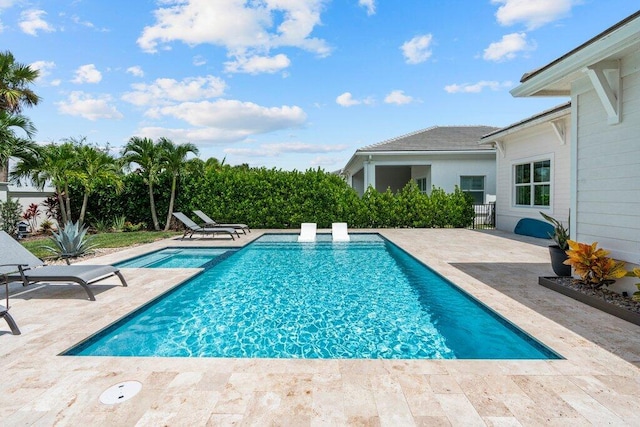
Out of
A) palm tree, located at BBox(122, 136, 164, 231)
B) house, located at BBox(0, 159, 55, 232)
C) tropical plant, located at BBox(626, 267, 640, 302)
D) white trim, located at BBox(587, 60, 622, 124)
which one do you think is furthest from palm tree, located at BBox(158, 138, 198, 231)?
tropical plant, located at BBox(626, 267, 640, 302)

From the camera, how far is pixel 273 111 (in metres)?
31.3

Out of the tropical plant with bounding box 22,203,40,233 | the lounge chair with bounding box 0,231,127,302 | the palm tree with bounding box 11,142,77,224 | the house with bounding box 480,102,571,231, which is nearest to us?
the lounge chair with bounding box 0,231,127,302

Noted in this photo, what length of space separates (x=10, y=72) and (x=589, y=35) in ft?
60.5

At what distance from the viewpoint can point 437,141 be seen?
2006cm

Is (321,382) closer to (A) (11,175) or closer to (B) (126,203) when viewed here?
(A) (11,175)

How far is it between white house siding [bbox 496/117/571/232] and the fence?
1.03m

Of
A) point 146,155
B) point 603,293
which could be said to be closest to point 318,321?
point 603,293

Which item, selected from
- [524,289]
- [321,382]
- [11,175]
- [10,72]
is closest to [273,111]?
[10,72]

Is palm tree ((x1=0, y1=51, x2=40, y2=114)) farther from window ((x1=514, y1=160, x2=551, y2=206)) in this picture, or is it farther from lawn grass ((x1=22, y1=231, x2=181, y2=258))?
window ((x1=514, y1=160, x2=551, y2=206))

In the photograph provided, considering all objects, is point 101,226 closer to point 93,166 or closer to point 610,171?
point 93,166

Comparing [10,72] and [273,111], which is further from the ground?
[273,111]

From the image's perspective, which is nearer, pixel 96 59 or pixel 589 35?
pixel 589 35

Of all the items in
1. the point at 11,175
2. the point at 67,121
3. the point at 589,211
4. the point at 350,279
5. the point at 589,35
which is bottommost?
the point at 350,279

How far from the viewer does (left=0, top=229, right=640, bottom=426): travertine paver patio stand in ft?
8.28
